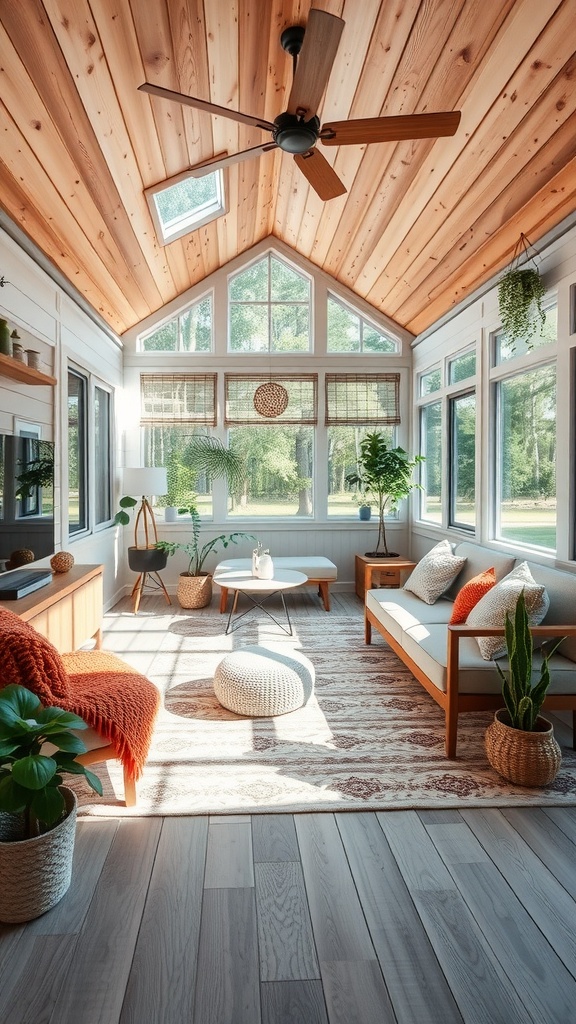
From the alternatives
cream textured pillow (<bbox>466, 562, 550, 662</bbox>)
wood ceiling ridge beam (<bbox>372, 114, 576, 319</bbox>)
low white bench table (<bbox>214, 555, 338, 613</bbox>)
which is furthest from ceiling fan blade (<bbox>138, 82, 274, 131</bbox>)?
low white bench table (<bbox>214, 555, 338, 613</bbox>)

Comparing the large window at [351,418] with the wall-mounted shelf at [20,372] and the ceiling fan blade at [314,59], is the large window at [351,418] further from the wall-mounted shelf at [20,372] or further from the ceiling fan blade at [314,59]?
the ceiling fan blade at [314,59]

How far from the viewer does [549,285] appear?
3555 millimetres

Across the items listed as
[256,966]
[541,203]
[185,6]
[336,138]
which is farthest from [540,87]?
[256,966]

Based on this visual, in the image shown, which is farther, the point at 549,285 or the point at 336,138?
the point at 549,285

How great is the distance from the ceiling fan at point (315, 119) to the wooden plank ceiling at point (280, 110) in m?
0.52

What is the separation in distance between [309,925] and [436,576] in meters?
2.72

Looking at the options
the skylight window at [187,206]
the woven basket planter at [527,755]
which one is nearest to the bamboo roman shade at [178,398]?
the skylight window at [187,206]

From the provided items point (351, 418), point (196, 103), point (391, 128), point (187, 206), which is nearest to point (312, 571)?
point (351, 418)

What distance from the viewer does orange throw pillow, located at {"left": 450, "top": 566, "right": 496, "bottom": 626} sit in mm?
3363

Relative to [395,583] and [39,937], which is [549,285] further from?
[39,937]

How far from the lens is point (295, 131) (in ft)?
8.61

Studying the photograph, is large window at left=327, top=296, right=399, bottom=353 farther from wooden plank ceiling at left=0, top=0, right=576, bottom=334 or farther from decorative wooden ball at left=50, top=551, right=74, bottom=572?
decorative wooden ball at left=50, top=551, right=74, bottom=572

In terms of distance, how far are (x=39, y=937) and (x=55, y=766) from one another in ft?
1.61

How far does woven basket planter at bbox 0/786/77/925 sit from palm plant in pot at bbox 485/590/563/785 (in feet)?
5.65
